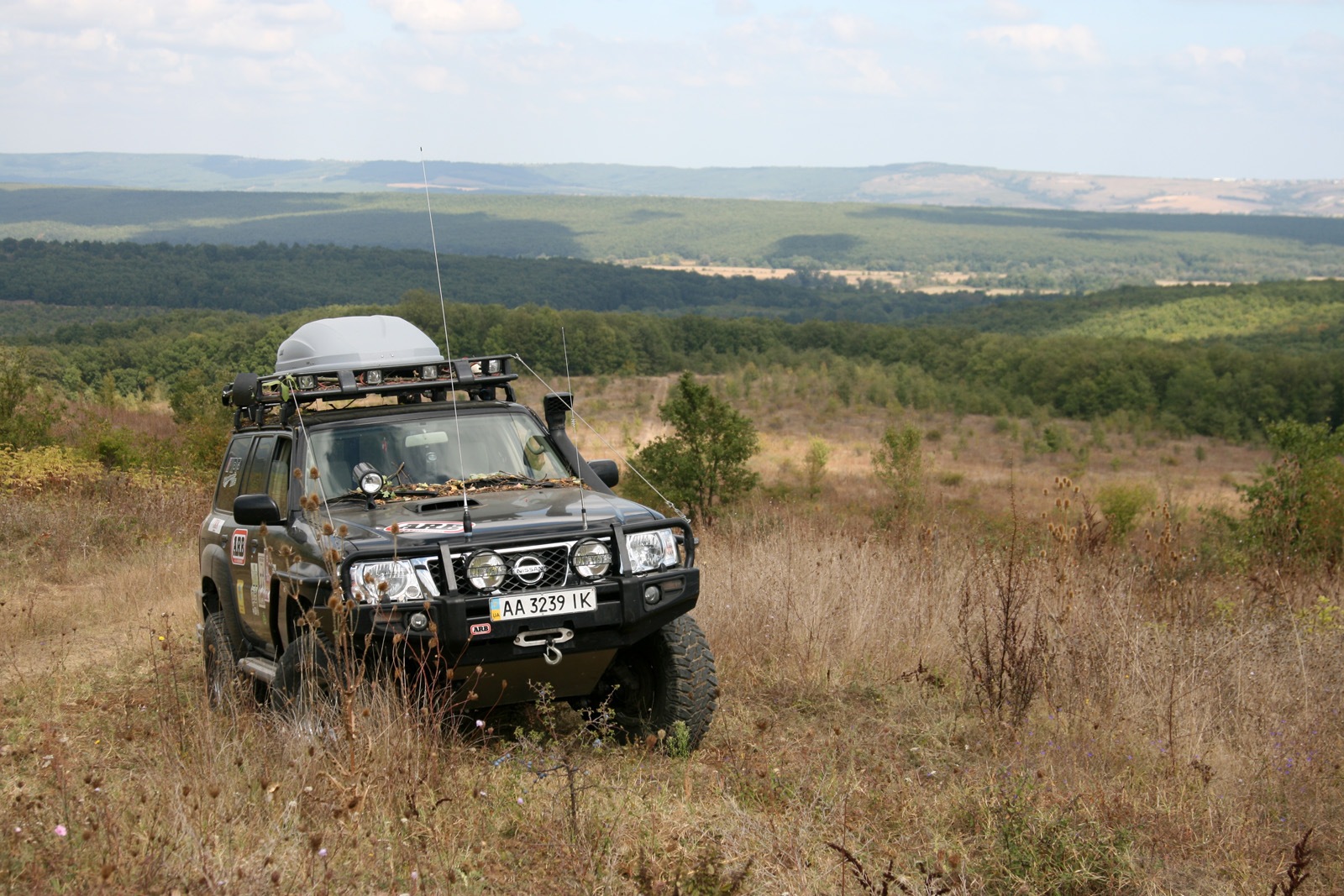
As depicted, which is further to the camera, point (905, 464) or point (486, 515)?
point (905, 464)

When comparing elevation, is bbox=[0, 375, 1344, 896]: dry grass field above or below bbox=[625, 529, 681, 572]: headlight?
below

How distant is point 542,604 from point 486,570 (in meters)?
0.29

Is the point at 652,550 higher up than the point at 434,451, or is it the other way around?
the point at 434,451

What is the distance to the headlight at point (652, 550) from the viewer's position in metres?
5.66

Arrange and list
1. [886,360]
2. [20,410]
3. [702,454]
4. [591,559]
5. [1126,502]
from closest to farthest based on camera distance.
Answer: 1. [591,559]
2. [20,410]
3. [702,454]
4. [1126,502]
5. [886,360]

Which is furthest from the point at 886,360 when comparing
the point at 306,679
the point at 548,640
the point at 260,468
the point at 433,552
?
the point at 306,679

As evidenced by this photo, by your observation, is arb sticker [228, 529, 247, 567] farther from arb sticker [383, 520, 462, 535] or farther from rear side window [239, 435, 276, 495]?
arb sticker [383, 520, 462, 535]

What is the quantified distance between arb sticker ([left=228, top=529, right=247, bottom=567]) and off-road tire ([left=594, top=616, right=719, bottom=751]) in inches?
89.3

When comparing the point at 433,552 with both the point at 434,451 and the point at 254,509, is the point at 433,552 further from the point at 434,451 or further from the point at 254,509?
the point at 434,451

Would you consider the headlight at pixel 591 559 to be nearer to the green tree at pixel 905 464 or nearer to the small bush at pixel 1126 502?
the small bush at pixel 1126 502

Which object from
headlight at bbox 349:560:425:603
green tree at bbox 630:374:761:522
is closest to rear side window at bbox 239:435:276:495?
headlight at bbox 349:560:425:603

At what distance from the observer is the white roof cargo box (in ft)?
25.0

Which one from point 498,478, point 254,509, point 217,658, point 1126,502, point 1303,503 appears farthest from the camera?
point 1126,502

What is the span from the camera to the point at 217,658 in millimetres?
6941
